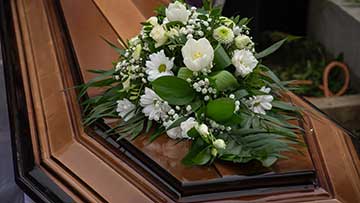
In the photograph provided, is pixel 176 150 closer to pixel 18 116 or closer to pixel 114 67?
pixel 114 67

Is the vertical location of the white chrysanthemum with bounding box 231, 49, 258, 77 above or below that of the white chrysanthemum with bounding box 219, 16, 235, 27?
below

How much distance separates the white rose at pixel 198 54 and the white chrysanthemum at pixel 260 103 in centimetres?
14

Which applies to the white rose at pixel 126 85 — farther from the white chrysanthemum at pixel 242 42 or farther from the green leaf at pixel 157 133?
the white chrysanthemum at pixel 242 42

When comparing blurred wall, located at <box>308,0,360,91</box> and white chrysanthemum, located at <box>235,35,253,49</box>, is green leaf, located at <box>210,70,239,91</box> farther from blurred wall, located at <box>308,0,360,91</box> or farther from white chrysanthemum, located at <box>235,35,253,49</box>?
blurred wall, located at <box>308,0,360,91</box>

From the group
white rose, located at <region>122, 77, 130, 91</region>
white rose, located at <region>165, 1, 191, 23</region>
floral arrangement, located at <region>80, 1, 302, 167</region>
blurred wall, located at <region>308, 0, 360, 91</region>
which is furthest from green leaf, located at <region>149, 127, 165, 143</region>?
blurred wall, located at <region>308, 0, 360, 91</region>

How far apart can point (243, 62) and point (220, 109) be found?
0.13 meters

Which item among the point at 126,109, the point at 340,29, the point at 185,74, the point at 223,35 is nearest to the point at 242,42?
the point at 223,35

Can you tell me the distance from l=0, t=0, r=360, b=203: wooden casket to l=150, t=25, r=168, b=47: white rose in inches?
7.2

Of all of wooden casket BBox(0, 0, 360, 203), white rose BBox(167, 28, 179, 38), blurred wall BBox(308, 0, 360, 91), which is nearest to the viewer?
wooden casket BBox(0, 0, 360, 203)

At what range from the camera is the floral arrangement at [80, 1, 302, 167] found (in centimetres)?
116

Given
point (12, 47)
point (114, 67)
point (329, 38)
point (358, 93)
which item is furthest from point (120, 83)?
point (329, 38)

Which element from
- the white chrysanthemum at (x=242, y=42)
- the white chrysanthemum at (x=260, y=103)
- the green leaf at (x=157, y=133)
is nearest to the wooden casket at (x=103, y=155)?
the green leaf at (x=157, y=133)

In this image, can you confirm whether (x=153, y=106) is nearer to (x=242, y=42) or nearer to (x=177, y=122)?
(x=177, y=122)

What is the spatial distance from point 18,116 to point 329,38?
103 inches
